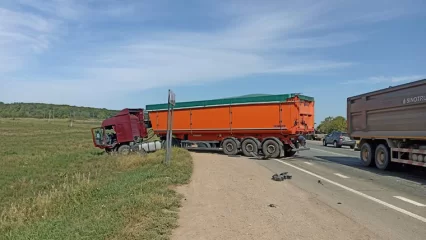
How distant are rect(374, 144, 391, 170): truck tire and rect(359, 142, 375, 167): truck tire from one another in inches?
13.5

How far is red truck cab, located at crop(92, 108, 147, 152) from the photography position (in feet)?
76.1

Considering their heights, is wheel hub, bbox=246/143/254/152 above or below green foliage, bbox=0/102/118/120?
below

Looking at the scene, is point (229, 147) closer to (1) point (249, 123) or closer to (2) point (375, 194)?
(1) point (249, 123)

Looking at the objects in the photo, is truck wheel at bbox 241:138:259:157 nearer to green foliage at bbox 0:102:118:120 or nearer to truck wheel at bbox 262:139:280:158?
truck wheel at bbox 262:139:280:158

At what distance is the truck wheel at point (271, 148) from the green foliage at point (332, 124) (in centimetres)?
3984

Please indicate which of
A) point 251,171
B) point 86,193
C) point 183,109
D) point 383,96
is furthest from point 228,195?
point 183,109

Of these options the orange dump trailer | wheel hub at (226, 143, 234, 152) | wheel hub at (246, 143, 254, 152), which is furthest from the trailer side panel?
wheel hub at (226, 143, 234, 152)

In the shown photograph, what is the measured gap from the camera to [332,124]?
64000mm

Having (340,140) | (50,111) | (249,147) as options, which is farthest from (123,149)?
(50,111)

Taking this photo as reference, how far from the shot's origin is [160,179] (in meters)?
10.6

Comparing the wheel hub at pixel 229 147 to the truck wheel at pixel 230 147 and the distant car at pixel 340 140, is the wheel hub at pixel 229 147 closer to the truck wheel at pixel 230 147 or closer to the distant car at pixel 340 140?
the truck wheel at pixel 230 147

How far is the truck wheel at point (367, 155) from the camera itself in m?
16.3

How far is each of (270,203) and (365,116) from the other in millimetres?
9617

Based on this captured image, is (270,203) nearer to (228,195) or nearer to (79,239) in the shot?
(228,195)
